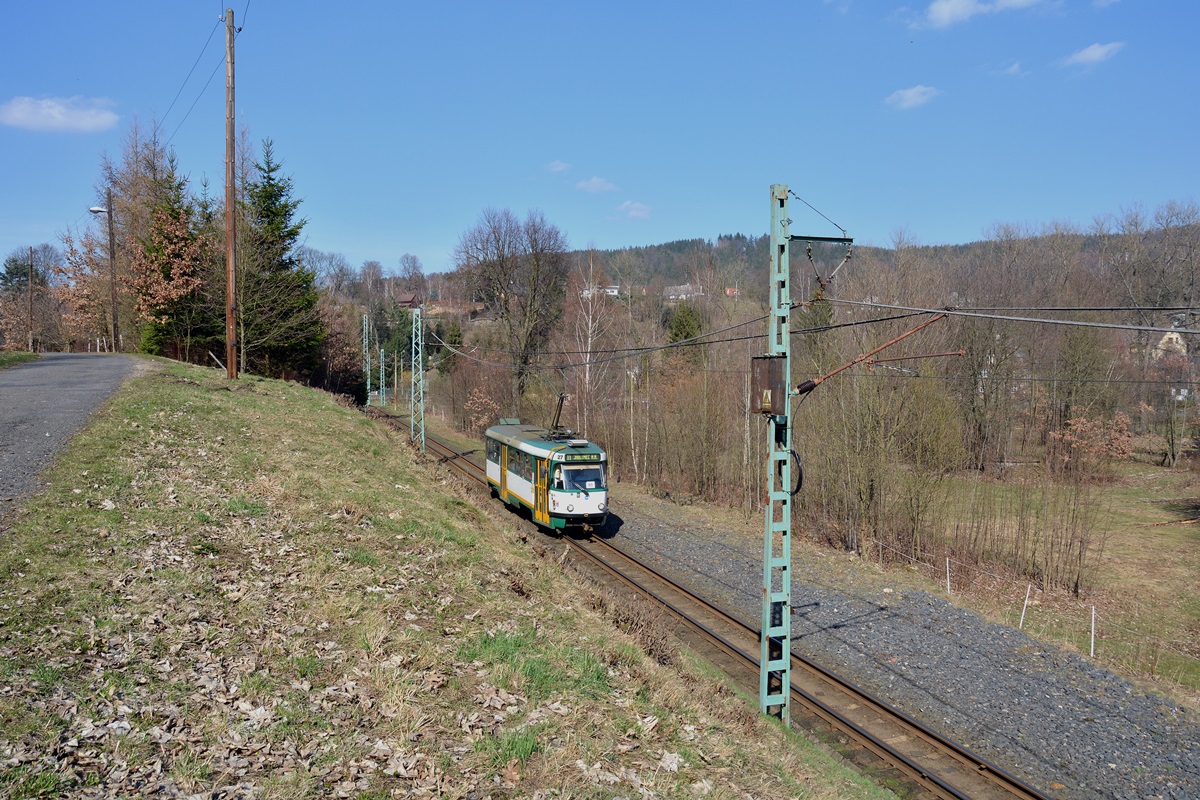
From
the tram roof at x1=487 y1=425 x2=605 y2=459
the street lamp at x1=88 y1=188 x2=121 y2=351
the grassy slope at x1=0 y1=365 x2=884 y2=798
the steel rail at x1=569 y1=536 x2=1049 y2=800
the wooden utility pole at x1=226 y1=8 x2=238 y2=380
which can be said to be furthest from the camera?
the street lamp at x1=88 y1=188 x2=121 y2=351

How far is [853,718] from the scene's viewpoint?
436 inches

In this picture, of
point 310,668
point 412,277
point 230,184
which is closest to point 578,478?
point 310,668

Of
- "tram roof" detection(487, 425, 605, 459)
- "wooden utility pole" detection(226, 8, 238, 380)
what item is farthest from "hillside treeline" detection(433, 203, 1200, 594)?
"wooden utility pole" detection(226, 8, 238, 380)

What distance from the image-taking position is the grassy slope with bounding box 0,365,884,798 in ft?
18.8

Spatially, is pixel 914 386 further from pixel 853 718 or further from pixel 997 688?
pixel 853 718

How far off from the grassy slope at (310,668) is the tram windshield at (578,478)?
7.02 meters

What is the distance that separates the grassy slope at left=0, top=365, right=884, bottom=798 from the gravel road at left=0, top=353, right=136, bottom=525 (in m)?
0.49

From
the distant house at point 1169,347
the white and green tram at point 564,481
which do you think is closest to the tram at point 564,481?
the white and green tram at point 564,481

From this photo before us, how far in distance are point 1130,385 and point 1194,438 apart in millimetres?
8372

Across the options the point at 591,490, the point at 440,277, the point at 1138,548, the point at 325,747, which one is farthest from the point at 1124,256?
the point at 440,277

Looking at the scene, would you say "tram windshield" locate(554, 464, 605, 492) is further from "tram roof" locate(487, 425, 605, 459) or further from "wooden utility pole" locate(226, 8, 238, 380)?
"wooden utility pole" locate(226, 8, 238, 380)

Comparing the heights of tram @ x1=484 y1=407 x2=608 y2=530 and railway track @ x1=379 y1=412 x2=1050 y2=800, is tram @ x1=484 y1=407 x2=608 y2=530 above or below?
above

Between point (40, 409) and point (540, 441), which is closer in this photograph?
point (40, 409)

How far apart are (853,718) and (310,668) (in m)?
8.03
